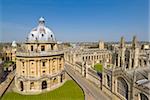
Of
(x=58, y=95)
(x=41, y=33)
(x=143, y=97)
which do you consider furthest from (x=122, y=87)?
(x=41, y=33)

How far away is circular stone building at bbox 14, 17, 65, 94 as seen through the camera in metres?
34.7

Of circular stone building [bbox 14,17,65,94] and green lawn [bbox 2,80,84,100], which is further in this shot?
circular stone building [bbox 14,17,65,94]

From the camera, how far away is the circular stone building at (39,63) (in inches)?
1364

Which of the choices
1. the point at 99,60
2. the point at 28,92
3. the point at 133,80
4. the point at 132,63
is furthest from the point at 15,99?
the point at 99,60

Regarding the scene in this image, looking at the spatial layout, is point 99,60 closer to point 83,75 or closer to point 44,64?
point 83,75

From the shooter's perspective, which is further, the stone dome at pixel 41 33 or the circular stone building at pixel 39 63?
the stone dome at pixel 41 33

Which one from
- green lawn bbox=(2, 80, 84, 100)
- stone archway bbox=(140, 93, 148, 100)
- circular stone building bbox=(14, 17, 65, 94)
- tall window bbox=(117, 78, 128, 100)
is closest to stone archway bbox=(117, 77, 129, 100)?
tall window bbox=(117, 78, 128, 100)

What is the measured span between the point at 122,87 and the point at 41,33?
2165 cm

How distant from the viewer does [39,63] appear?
35.0 meters

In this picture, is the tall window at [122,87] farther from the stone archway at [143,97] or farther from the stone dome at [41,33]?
the stone dome at [41,33]

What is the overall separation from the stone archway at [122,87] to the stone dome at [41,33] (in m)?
18.8

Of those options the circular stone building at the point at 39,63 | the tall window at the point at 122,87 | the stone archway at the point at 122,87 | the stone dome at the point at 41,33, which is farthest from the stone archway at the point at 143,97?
the stone dome at the point at 41,33

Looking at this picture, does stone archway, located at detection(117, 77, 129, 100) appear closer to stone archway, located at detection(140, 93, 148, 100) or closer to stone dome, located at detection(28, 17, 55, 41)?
stone archway, located at detection(140, 93, 148, 100)

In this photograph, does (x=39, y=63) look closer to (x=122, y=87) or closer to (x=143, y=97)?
(x=122, y=87)
